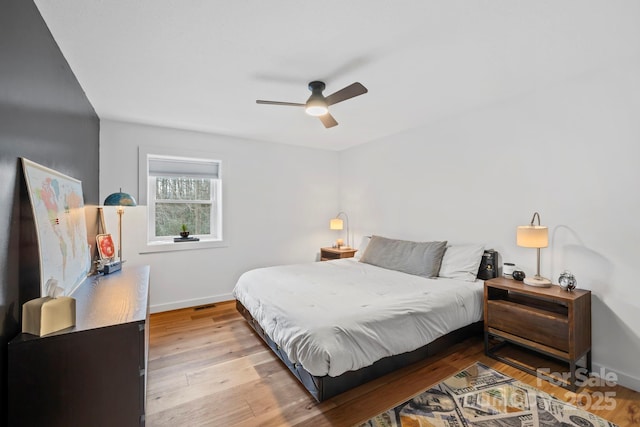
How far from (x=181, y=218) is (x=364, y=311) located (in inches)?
121

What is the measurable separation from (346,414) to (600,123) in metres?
3.00

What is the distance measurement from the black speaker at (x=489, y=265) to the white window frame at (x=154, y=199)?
10.9 ft

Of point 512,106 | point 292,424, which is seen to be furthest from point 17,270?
point 512,106

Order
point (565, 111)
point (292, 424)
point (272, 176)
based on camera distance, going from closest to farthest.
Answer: point (292, 424), point (565, 111), point (272, 176)

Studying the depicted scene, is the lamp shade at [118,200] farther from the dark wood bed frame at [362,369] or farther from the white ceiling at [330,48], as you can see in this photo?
the dark wood bed frame at [362,369]

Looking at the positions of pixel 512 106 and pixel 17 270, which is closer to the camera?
pixel 17 270

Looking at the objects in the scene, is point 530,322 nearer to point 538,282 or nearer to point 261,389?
point 538,282

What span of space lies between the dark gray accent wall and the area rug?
1954 millimetres

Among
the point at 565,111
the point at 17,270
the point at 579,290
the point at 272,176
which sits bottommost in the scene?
the point at 579,290

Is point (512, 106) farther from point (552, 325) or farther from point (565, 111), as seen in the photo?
point (552, 325)

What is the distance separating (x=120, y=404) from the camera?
4.32ft

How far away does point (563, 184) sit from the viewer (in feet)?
8.22

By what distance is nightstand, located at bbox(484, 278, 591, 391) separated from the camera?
2133 millimetres

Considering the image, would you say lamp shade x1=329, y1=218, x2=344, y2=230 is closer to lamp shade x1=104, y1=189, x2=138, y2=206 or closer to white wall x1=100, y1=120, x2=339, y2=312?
white wall x1=100, y1=120, x2=339, y2=312
